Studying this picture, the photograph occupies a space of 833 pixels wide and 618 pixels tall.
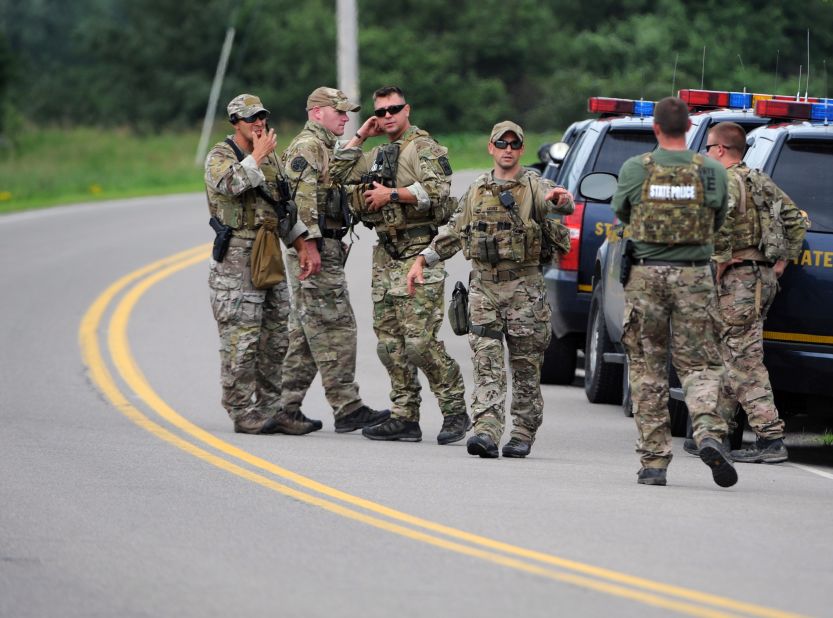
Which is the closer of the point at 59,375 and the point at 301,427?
the point at 301,427

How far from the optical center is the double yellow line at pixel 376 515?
21.0ft

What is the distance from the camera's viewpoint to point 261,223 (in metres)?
11.0

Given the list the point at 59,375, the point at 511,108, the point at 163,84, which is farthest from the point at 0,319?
the point at 163,84

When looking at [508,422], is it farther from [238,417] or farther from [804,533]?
[804,533]

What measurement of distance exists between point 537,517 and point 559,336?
→ 6.35 meters

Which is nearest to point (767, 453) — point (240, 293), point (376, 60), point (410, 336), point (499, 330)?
point (499, 330)

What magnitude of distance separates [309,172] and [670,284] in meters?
2.80

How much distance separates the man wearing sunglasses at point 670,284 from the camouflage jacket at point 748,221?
873 mm

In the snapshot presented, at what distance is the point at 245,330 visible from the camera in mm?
11000

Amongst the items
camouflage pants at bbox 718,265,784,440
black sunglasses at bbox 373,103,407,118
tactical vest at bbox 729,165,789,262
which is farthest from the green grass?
tactical vest at bbox 729,165,789,262

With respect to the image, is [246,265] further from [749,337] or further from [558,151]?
[558,151]

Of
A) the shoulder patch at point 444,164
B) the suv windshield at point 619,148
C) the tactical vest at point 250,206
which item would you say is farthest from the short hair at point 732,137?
the suv windshield at point 619,148

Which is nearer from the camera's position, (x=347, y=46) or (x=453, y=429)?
(x=453, y=429)

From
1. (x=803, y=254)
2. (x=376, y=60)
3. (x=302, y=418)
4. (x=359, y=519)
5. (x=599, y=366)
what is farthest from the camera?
(x=376, y=60)
